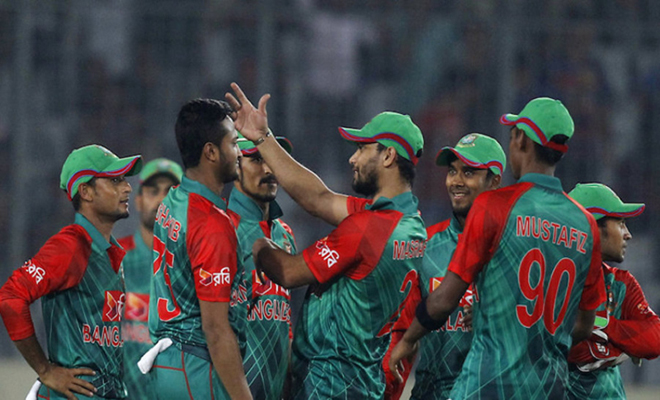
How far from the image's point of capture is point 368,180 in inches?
184

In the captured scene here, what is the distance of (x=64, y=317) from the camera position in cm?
458

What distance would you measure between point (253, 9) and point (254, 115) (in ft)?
20.6

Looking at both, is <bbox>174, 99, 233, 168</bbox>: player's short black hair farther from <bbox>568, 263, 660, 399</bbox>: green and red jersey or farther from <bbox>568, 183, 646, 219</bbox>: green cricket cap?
<bbox>568, 263, 660, 399</bbox>: green and red jersey

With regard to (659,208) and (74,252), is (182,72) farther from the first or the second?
(74,252)

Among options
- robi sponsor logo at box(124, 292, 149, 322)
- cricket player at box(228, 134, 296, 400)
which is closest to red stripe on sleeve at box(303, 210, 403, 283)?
cricket player at box(228, 134, 296, 400)

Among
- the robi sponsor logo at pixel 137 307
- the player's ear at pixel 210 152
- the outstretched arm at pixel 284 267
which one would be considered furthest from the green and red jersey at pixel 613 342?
the robi sponsor logo at pixel 137 307

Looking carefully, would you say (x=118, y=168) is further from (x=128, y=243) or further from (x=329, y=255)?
(x=128, y=243)

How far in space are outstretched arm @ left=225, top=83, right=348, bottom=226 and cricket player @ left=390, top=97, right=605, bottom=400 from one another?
91 centimetres

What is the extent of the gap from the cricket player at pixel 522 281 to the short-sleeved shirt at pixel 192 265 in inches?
33.7

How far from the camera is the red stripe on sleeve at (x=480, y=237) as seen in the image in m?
3.93

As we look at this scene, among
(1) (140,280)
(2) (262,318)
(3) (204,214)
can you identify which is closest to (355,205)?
(2) (262,318)

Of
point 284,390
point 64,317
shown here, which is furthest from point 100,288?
point 284,390

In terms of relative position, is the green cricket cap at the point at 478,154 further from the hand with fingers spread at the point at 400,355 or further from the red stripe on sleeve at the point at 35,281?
the red stripe on sleeve at the point at 35,281

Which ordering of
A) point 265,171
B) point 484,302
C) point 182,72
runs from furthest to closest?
1. point 182,72
2. point 265,171
3. point 484,302
